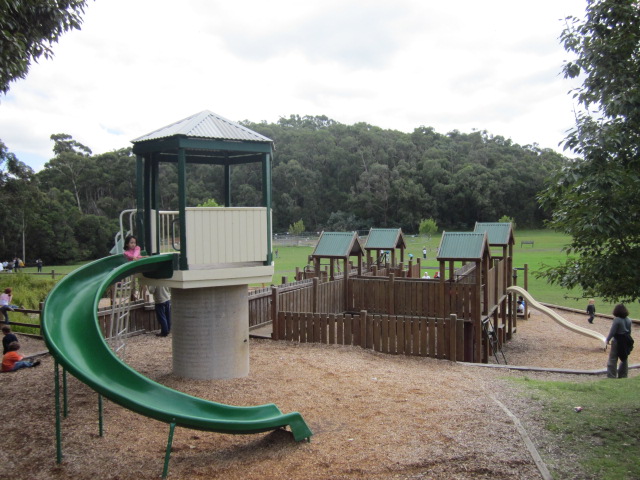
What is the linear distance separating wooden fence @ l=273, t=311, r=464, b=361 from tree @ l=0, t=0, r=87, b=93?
751cm

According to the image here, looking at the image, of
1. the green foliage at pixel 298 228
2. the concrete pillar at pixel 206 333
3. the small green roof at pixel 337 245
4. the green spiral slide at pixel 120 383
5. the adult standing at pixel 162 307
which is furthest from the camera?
the green foliage at pixel 298 228

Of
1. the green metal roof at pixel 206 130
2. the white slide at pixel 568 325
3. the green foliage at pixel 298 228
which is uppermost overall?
the green metal roof at pixel 206 130

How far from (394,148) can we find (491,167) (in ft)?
54.7

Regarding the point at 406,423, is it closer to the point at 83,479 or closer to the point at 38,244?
the point at 83,479

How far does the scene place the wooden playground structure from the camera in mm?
12203

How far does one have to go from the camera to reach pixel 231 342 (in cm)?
948

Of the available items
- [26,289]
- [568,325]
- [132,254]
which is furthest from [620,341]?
[26,289]

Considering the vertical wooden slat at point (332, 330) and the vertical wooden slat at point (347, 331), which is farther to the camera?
the vertical wooden slat at point (332, 330)

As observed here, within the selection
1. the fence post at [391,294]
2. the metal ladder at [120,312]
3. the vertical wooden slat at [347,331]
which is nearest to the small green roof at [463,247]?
the fence post at [391,294]

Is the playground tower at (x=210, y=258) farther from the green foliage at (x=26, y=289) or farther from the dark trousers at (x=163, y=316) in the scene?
the green foliage at (x=26, y=289)

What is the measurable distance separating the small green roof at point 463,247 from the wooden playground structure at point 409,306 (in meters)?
0.03

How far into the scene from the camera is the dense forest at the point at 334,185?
58656 mm

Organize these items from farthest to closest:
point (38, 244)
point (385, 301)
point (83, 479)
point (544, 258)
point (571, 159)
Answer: point (38, 244), point (544, 258), point (385, 301), point (571, 159), point (83, 479)

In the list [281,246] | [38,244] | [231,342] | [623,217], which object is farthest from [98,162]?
[623,217]
